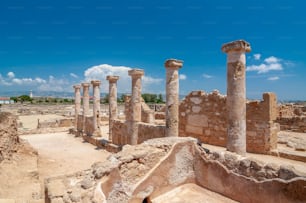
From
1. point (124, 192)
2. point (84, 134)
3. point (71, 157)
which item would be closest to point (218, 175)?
point (124, 192)

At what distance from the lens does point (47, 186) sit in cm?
360

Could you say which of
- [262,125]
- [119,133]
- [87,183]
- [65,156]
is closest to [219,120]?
[262,125]

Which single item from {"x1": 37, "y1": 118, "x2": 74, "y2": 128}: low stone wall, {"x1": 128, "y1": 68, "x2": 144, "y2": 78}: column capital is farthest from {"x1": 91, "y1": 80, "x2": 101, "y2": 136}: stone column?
{"x1": 37, "y1": 118, "x2": 74, "y2": 128}: low stone wall

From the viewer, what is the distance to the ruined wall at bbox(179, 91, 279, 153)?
8.40 meters

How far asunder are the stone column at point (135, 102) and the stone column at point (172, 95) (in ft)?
8.65

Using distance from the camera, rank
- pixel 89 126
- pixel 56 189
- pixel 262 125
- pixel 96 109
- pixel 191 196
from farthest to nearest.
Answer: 1. pixel 89 126
2. pixel 96 109
3. pixel 262 125
4. pixel 191 196
5. pixel 56 189

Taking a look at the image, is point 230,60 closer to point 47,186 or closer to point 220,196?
point 220,196

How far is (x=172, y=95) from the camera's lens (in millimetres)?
8961

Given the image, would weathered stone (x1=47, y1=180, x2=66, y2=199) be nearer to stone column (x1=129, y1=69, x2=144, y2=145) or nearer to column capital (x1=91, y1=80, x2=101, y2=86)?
stone column (x1=129, y1=69, x2=144, y2=145)

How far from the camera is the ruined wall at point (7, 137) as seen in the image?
730cm

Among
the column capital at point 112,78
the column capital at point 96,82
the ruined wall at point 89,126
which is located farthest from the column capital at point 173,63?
the ruined wall at point 89,126

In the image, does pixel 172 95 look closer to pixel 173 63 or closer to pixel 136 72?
pixel 173 63

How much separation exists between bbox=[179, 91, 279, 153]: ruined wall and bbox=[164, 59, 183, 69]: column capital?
6.56 ft

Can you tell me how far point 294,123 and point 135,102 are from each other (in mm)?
13081
